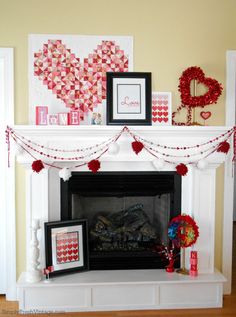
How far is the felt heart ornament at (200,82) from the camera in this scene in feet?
10.5

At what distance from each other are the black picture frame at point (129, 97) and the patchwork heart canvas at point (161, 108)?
61 millimetres

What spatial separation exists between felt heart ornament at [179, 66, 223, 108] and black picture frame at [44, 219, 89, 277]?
135 centimetres

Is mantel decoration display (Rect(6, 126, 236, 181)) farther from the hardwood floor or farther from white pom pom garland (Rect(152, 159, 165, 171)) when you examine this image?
the hardwood floor

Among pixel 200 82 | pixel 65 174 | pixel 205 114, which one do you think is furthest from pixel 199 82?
pixel 65 174

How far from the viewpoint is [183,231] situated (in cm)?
314

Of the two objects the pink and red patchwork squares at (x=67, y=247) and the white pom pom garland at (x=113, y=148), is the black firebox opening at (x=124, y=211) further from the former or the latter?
the white pom pom garland at (x=113, y=148)

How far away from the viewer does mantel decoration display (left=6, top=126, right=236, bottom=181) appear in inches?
117

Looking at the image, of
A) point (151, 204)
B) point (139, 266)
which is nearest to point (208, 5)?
point (151, 204)

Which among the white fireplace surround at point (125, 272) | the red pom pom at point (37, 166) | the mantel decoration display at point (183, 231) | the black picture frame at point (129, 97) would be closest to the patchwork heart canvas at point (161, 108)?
the black picture frame at point (129, 97)

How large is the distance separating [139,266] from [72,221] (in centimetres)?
71

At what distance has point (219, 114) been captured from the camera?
3.35 metres

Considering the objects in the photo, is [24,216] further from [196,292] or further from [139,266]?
[196,292]

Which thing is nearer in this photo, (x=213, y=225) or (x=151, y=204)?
(x=213, y=225)

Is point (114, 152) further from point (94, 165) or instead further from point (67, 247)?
point (67, 247)
